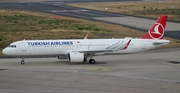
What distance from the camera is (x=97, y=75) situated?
42094mm

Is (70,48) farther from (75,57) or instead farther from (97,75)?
(97,75)

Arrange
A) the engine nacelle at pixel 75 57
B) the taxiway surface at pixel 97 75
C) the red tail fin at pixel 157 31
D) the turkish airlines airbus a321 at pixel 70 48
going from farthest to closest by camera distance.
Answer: the red tail fin at pixel 157 31, the turkish airlines airbus a321 at pixel 70 48, the engine nacelle at pixel 75 57, the taxiway surface at pixel 97 75

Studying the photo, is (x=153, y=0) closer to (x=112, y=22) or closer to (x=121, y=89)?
(x=112, y=22)

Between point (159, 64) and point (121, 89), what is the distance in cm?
1432

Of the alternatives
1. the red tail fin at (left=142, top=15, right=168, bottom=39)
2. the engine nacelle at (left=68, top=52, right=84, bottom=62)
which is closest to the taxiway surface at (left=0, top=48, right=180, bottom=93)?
the engine nacelle at (left=68, top=52, right=84, bottom=62)

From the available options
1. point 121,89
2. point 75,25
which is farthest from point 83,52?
point 75,25

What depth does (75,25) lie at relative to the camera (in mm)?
86562

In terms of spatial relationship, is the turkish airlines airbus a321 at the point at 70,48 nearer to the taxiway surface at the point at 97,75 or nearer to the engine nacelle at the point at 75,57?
the engine nacelle at the point at 75,57

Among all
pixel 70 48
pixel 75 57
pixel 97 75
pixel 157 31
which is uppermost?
pixel 157 31

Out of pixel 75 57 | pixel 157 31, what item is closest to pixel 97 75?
pixel 75 57

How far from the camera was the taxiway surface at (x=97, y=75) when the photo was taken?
36125mm

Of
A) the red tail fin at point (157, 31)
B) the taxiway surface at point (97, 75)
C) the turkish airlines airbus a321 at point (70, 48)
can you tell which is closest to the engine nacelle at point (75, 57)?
the turkish airlines airbus a321 at point (70, 48)

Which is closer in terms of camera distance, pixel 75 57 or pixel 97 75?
pixel 97 75

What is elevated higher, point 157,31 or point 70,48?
point 157,31
